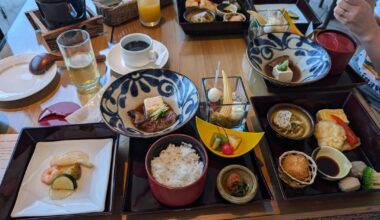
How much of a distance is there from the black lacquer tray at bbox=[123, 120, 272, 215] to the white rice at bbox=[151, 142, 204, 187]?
96 mm

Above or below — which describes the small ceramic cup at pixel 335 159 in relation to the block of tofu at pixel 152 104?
below

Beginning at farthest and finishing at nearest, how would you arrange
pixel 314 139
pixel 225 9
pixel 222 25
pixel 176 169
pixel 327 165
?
pixel 225 9 → pixel 222 25 → pixel 314 139 → pixel 327 165 → pixel 176 169

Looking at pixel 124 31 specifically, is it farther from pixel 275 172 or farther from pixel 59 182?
pixel 275 172

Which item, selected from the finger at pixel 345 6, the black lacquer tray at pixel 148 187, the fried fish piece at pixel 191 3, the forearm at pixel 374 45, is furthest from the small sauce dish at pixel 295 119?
the fried fish piece at pixel 191 3

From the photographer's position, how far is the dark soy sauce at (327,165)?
874mm

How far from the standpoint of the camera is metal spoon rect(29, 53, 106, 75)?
1198 millimetres

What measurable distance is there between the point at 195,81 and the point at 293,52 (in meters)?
0.51

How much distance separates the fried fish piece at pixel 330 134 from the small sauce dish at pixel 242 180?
0.33 metres

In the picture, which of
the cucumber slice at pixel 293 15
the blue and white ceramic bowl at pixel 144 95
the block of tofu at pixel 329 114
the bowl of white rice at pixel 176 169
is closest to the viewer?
the bowl of white rice at pixel 176 169

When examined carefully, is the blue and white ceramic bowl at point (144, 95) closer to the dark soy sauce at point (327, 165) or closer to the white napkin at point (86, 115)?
the white napkin at point (86, 115)

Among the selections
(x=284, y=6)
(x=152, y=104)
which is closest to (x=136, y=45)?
(x=152, y=104)

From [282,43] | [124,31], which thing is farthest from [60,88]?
[282,43]

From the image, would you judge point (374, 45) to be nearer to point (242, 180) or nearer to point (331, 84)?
point (331, 84)

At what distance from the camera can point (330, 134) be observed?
0.97 m
